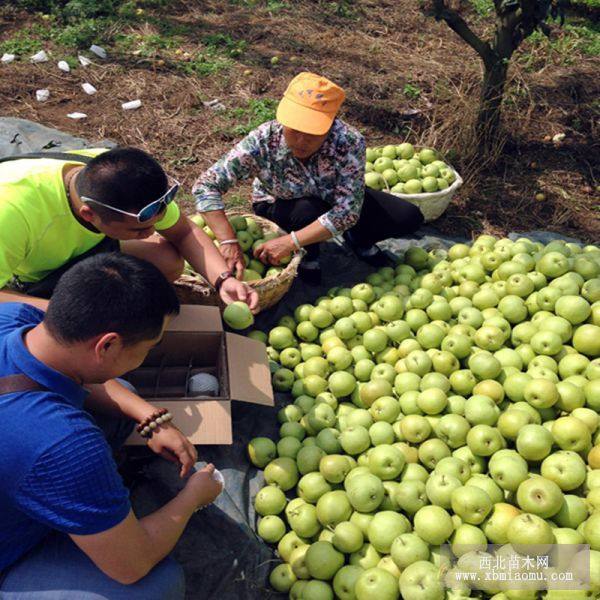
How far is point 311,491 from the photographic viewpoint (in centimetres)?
311

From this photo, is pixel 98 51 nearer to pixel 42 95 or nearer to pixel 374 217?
pixel 42 95

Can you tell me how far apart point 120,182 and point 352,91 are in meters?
6.04

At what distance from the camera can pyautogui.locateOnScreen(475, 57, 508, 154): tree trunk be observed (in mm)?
5926

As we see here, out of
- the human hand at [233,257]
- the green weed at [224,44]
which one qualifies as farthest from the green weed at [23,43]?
the human hand at [233,257]

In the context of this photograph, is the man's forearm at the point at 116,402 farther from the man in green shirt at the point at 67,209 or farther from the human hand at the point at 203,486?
the man in green shirt at the point at 67,209

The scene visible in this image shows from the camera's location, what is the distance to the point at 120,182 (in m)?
2.65

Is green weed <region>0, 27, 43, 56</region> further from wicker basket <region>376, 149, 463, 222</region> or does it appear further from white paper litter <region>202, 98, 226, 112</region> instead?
wicker basket <region>376, 149, 463, 222</region>

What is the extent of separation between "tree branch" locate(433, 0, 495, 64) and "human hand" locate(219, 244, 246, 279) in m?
3.26

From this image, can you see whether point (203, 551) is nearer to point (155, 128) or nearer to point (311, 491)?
point (311, 491)

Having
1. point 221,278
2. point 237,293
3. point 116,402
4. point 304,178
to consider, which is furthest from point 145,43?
point 116,402

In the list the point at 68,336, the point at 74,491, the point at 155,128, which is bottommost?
the point at 155,128

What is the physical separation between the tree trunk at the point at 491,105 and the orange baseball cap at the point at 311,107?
2.86 meters

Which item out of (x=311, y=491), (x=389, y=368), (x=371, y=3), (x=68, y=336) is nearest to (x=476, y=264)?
(x=389, y=368)

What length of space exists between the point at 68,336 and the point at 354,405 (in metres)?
2.26
